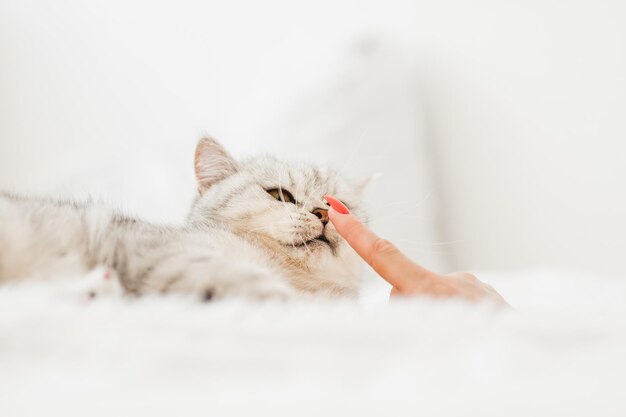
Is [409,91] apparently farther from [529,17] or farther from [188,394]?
[188,394]

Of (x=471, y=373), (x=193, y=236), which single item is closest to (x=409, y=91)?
(x=193, y=236)

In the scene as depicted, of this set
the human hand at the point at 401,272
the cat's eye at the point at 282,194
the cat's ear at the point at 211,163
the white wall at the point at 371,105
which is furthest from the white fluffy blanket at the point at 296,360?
the white wall at the point at 371,105

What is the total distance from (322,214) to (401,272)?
27 cm

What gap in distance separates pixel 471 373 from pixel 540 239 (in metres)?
1.72

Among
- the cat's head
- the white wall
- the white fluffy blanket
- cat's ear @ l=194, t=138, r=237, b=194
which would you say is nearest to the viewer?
the white fluffy blanket

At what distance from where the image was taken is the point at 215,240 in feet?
2.87

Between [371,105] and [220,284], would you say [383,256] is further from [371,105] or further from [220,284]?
[371,105]

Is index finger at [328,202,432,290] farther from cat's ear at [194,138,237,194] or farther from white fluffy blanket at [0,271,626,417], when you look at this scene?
cat's ear at [194,138,237,194]

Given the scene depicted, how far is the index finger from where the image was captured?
0.83 meters

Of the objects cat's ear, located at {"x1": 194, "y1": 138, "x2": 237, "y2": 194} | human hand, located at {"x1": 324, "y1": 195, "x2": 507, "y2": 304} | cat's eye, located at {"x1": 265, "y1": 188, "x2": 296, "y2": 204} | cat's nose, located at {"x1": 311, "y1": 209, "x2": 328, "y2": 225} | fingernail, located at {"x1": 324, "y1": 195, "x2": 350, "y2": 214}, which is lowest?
human hand, located at {"x1": 324, "y1": 195, "x2": 507, "y2": 304}

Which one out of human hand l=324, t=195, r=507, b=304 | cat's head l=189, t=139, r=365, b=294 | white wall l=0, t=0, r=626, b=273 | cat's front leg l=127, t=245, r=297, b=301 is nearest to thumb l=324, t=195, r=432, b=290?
human hand l=324, t=195, r=507, b=304

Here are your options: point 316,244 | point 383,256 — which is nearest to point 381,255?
point 383,256

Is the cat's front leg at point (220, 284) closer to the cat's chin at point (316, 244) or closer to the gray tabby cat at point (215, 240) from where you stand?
the gray tabby cat at point (215, 240)

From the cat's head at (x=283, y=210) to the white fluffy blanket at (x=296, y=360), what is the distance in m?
0.42
